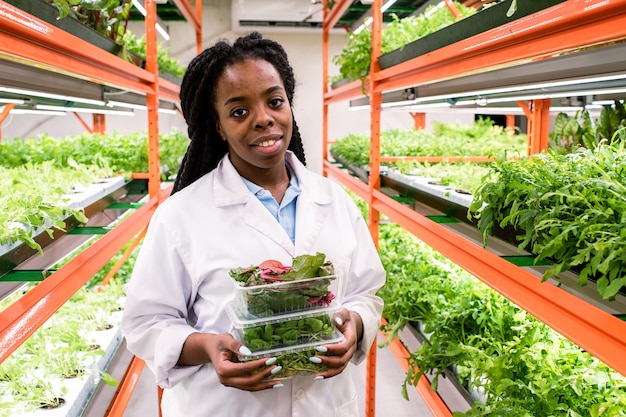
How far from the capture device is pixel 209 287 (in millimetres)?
1637

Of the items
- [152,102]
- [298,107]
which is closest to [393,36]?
[152,102]

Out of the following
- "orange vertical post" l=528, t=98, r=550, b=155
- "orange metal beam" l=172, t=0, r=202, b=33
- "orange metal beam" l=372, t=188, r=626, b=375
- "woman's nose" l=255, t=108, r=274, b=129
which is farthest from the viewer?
"orange metal beam" l=172, t=0, r=202, b=33

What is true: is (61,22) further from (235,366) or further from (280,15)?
(280,15)

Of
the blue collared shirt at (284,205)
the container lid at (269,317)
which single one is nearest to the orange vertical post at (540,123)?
the blue collared shirt at (284,205)

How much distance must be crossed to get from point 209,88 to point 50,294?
0.87m

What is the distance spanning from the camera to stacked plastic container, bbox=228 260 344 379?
1.39 meters

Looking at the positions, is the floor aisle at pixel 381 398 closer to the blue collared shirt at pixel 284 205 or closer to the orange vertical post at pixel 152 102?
the orange vertical post at pixel 152 102

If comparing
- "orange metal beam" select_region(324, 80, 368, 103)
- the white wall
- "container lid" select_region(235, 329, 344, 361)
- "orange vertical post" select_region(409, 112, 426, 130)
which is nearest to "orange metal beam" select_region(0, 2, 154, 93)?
"container lid" select_region(235, 329, 344, 361)

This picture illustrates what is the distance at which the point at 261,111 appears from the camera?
1.68 metres

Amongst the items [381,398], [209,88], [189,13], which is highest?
[189,13]

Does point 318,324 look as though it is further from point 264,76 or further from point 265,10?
point 265,10

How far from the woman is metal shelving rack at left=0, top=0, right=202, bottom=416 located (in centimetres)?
31

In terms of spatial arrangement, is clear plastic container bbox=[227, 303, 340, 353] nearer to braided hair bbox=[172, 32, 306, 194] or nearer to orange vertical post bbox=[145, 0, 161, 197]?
braided hair bbox=[172, 32, 306, 194]

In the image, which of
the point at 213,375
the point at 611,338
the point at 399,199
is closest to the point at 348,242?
the point at 213,375
